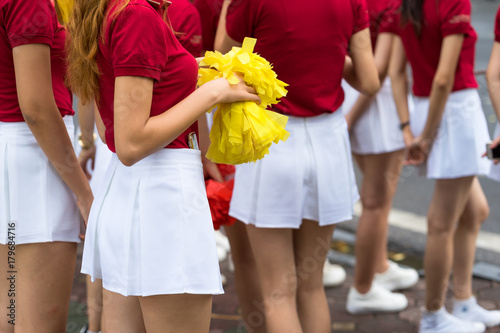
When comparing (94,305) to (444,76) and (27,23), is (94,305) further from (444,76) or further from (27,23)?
(444,76)

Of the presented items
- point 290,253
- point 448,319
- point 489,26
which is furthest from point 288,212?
point 489,26

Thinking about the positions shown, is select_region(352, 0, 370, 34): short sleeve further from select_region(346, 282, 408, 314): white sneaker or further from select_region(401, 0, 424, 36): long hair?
select_region(346, 282, 408, 314): white sneaker

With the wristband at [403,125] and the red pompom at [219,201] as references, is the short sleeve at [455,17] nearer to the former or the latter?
the wristband at [403,125]

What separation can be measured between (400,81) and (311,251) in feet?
4.71

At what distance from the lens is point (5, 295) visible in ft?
9.30

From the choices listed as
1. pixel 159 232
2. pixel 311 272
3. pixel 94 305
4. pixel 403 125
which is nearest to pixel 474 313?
pixel 403 125

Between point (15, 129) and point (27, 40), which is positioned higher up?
point (27, 40)

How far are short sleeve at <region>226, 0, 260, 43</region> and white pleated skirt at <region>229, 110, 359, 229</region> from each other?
43 centimetres

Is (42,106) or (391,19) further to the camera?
(391,19)

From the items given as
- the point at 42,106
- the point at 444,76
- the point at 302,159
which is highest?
the point at 444,76

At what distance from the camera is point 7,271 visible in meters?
2.76

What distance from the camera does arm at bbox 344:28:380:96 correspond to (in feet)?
10.4

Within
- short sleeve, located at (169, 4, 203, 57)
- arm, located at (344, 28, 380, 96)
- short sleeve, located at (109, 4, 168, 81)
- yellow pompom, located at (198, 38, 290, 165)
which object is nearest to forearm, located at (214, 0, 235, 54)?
short sleeve, located at (169, 4, 203, 57)

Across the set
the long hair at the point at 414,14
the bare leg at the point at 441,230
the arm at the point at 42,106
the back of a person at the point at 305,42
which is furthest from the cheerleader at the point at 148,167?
the bare leg at the point at 441,230
